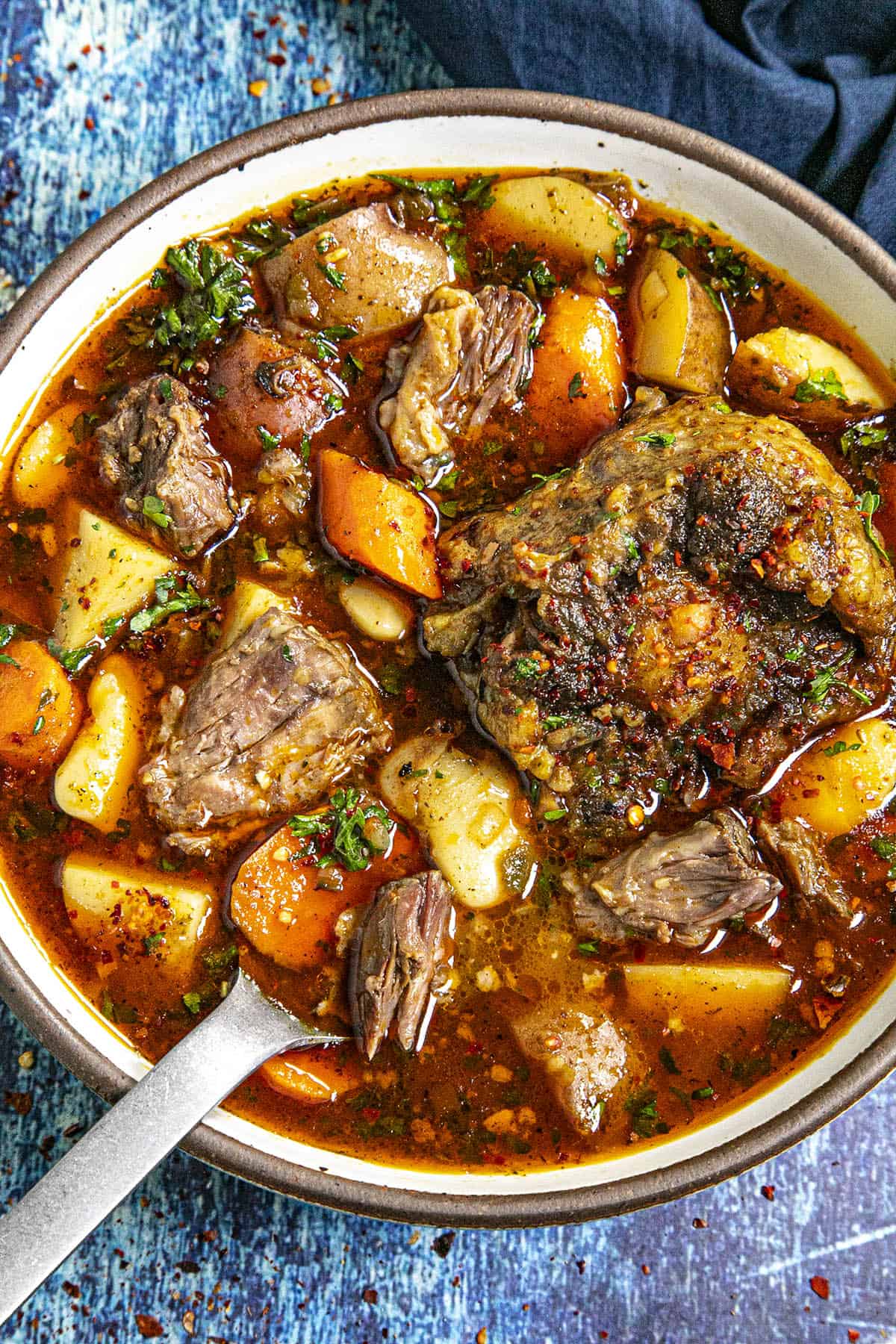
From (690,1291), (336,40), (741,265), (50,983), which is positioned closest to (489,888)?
(50,983)

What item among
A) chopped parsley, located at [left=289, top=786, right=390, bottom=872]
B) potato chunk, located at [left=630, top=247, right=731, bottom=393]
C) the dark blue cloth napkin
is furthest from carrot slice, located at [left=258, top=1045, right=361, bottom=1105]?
the dark blue cloth napkin

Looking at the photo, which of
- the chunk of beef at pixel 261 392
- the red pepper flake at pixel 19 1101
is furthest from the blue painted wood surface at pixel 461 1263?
the chunk of beef at pixel 261 392

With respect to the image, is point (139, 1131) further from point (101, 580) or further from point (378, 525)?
point (378, 525)

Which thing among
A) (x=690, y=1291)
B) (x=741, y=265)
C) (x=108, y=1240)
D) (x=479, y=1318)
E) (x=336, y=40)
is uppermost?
(x=336, y=40)

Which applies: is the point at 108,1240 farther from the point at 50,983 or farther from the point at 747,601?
the point at 747,601

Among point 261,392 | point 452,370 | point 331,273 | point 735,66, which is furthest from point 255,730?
point 735,66
